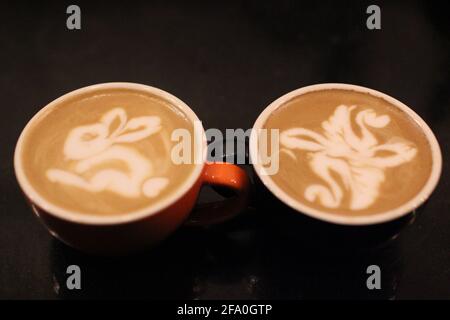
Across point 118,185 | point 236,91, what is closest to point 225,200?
point 118,185

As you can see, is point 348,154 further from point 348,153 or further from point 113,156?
point 113,156

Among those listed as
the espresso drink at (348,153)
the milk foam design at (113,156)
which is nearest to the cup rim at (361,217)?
the espresso drink at (348,153)

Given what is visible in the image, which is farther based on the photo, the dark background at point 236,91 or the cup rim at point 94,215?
the dark background at point 236,91

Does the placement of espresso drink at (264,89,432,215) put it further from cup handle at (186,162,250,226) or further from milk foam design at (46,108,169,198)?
milk foam design at (46,108,169,198)

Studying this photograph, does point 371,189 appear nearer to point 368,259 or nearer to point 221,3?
point 368,259

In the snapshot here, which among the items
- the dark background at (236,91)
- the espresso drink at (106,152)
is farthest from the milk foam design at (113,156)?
the dark background at (236,91)

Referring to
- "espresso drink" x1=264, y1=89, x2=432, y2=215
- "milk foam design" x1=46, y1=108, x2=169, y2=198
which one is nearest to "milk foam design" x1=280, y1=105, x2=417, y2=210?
"espresso drink" x1=264, y1=89, x2=432, y2=215

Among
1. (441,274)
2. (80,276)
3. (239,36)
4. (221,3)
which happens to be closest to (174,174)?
(80,276)

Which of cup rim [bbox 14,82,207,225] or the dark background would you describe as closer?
cup rim [bbox 14,82,207,225]

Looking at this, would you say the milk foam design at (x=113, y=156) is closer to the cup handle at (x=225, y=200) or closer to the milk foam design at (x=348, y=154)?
the cup handle at (x=225, y=200)
